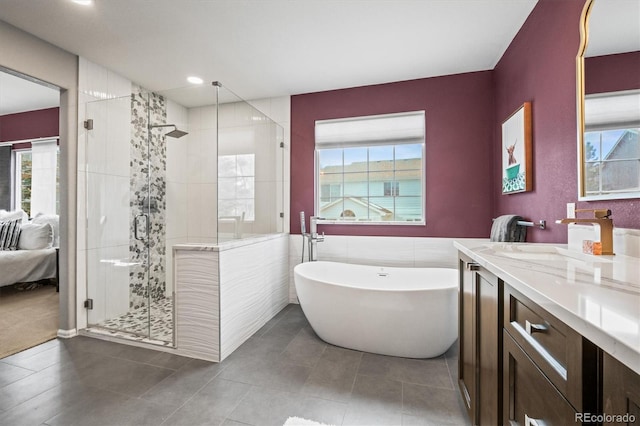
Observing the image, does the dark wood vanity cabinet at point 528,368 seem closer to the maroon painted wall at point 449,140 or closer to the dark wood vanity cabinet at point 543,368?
the dark wood vanity cabinet at point 543,368

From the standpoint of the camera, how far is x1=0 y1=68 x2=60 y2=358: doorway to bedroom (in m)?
3.31

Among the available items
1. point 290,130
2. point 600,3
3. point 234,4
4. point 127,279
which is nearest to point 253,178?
point 290,130

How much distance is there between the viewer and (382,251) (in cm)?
311

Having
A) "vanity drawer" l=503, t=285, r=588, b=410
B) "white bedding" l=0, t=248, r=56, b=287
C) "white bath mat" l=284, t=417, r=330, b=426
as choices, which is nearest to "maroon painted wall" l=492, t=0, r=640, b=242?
"vanity drawer" l=503, t=285, r=588, b=410

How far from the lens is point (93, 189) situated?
2648mm

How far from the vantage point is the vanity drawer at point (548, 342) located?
572 millimetres

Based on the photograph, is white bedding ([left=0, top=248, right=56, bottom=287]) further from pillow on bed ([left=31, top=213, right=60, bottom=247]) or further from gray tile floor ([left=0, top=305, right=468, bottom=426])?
gray tile floor ([left=0, top=305, right=468, bottom=426])

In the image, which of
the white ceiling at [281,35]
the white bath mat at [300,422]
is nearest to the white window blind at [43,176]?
the white ceiling at [281,35]

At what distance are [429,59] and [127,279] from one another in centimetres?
360

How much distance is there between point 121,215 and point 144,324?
1060 millimetres

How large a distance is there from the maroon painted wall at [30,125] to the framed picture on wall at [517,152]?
18.0ft

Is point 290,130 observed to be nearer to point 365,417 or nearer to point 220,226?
point 220,226

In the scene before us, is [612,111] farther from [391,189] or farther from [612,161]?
[391,189]

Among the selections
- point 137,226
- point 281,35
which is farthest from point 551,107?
point 137,226
